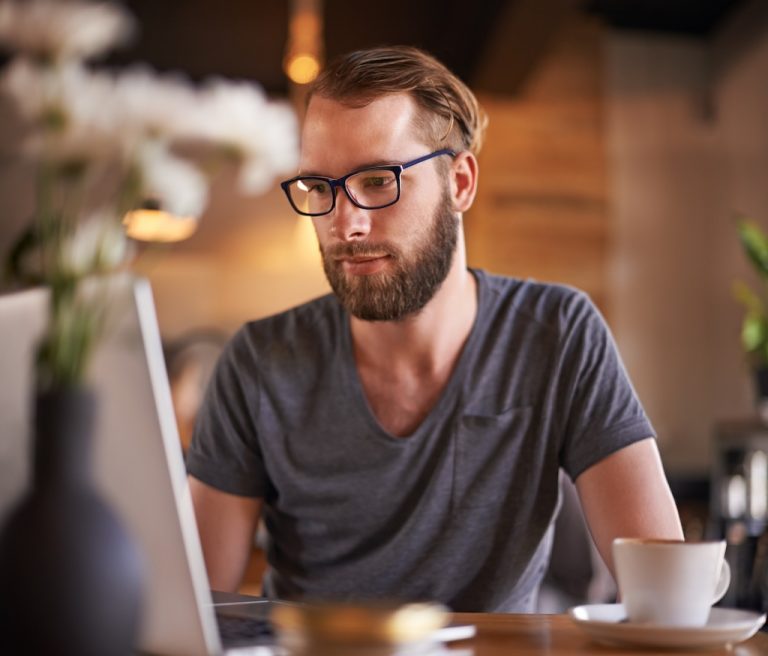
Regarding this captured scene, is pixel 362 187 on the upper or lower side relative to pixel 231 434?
upper

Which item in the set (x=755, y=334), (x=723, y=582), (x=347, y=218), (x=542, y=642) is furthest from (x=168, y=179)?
(x=755, y=334)

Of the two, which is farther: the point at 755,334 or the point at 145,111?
the point at 755,334

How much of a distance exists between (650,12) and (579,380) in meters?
4.67

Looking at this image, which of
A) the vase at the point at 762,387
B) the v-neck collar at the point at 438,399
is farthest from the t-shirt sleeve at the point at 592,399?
the vase at the point at 762,387

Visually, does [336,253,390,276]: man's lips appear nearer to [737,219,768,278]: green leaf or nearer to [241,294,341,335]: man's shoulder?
[241,294,341,335]: man's shoulder

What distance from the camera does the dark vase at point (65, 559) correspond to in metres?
0.64

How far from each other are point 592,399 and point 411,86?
1.82 feet

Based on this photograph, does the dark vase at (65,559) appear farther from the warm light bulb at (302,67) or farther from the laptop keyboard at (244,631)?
the warm light bulb at (302,67)

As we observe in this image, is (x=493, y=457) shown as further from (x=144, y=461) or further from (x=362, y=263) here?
(x=144, y=461)

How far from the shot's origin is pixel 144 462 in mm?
703

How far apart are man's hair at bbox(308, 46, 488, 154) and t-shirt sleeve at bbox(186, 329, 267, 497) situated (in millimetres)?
448

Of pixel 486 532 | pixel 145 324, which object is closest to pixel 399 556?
pixel 486 532

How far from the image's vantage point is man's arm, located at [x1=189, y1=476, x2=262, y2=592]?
1.49m

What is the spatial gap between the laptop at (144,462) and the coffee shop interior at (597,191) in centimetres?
452
